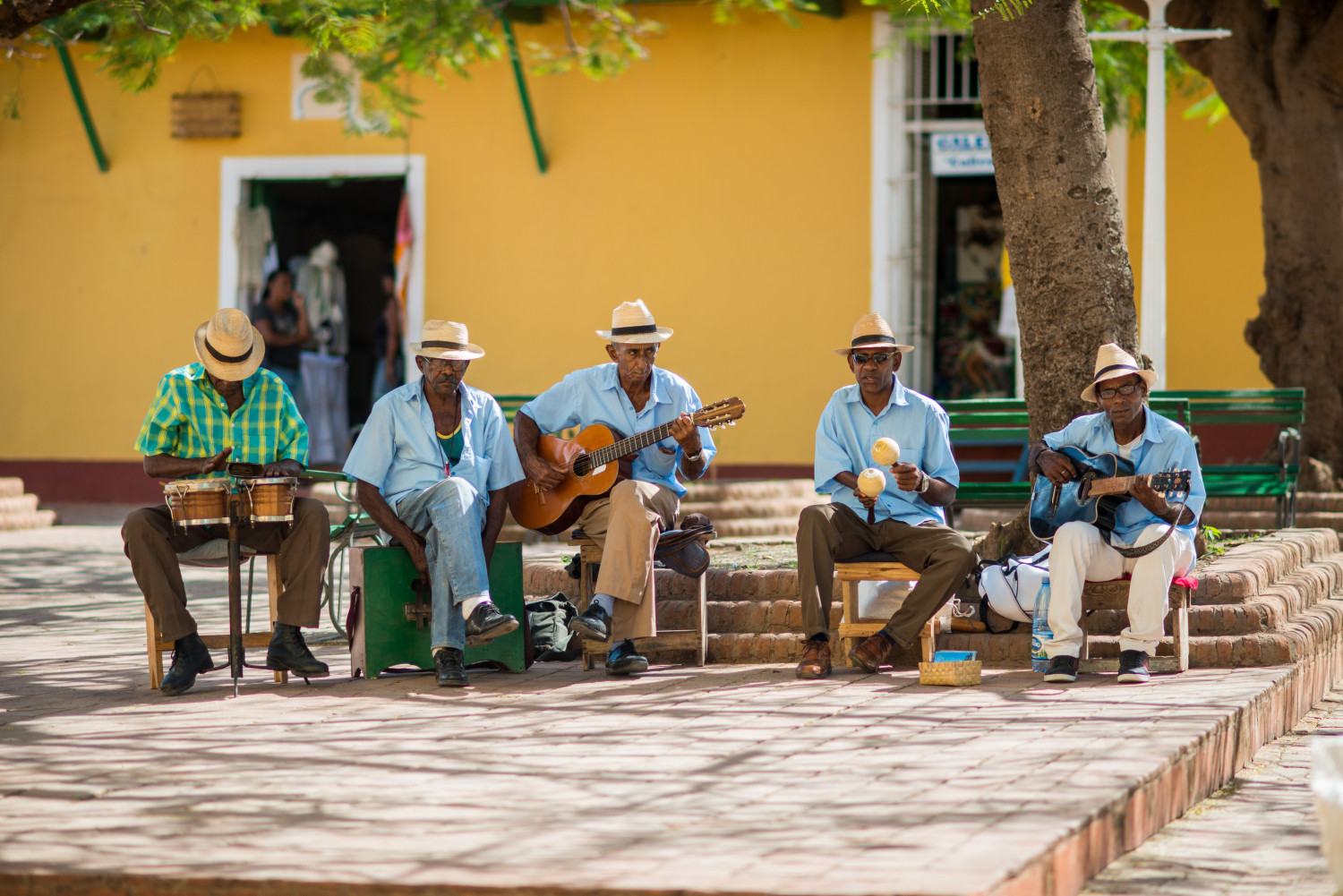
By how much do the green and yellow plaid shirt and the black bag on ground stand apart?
1282 millimetres

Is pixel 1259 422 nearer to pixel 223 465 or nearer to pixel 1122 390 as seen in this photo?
pixel 1122 390

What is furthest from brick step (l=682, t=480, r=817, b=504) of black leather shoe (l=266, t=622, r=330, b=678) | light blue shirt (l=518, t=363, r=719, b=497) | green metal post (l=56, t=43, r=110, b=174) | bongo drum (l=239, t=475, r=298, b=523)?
green metal post (l=56, t=43, r=110, b=174)

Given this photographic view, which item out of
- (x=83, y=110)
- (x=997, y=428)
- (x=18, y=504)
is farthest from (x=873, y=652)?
(x=83, y=110)

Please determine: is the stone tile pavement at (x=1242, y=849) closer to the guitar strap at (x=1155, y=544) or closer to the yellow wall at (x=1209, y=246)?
the guitar strap at (x=1155, y=544)

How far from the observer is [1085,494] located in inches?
251

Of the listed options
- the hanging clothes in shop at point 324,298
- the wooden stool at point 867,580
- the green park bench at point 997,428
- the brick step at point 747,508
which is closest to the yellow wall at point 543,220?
the hanging clothes in shop at point 324,298

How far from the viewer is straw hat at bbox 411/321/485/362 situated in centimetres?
668

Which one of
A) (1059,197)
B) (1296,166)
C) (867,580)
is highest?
(1296,166)

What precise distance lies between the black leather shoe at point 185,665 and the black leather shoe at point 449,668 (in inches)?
35.4

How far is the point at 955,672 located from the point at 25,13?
4.71 meters

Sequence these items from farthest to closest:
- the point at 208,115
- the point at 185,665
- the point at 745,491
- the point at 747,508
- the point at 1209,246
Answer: the point at 208,115
the point at 1209,246
the point at 745,491
the point at 747,508
the point at 185,665

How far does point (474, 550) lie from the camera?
6375mm

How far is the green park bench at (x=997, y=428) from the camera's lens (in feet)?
28.0

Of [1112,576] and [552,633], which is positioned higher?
[1112,576]
